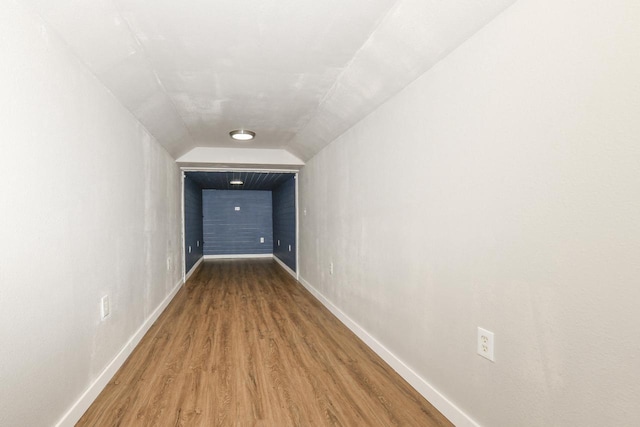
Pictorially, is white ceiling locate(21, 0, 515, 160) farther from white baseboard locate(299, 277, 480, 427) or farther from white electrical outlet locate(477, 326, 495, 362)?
white baseboard locate(299, 277, 480, 427)

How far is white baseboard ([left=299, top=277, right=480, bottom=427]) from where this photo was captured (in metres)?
1.73

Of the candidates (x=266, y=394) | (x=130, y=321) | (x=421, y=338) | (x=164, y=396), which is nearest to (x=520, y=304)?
(x=421, y=338)

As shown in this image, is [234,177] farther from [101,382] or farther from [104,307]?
[101,382]

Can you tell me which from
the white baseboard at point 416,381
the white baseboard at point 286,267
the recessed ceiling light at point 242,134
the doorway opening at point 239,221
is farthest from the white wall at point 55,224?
the doorway opening at point 239,221

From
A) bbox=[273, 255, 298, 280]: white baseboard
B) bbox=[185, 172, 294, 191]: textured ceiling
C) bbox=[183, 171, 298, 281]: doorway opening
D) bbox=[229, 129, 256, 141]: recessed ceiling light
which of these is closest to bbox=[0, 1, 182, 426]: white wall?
bbox=[229, 129, 256, 141]: recessed ceiling light

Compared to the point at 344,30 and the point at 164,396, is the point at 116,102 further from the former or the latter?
the point at 164,396

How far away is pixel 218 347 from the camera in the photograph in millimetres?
2846

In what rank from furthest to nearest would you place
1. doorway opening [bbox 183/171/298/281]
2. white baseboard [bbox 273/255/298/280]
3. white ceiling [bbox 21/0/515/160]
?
doorway opening [bbox 183/171/298/281] → white baseboard [bbox 273/255/298/280] → white ceiling [bbox 21/0/515/160]

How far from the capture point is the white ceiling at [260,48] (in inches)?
64.2

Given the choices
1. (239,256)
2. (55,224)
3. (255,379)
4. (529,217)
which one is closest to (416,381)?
(255,379)

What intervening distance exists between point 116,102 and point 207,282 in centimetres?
389

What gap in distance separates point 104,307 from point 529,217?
2.43 m

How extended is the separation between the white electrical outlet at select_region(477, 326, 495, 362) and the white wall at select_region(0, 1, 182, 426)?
1.94 m

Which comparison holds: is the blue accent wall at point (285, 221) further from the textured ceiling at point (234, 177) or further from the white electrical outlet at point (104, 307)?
the white electrical outlet at point (104, 307)
